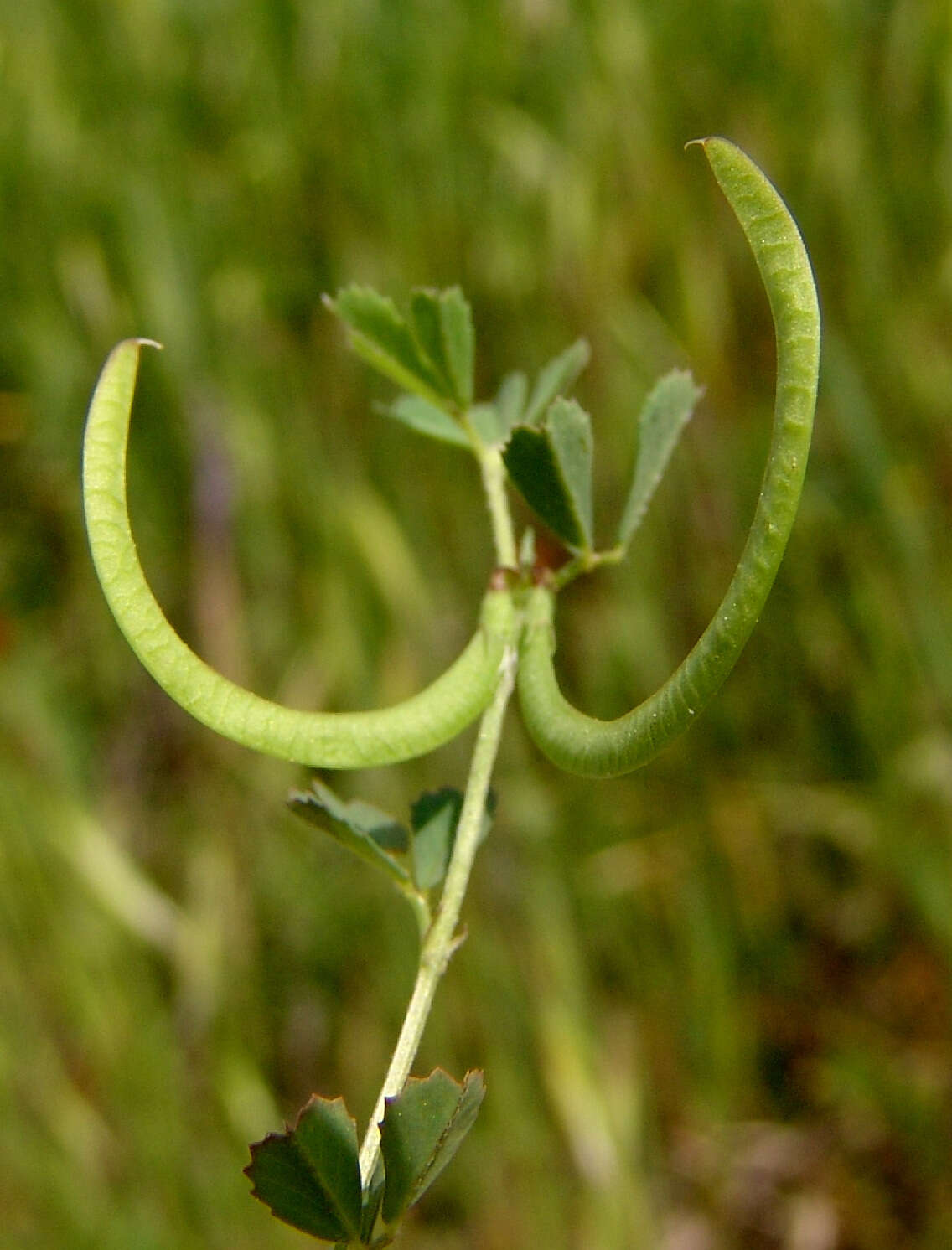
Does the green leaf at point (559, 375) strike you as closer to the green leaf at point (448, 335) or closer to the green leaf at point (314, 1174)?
the green leaf at point (448, 335)

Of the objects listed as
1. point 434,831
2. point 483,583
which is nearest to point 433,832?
point 434,831

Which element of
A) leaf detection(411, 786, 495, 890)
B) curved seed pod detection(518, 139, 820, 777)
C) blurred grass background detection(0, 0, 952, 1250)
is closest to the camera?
curved seed pod detection(518, 139, 820, 777)

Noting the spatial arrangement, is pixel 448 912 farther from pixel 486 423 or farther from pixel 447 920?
pixel 486 423

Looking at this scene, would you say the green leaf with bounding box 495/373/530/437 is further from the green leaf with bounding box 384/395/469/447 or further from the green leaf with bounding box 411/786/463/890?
the green leaf with bounding box 411/786/463/890

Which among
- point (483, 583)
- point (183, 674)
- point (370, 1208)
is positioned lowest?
point (370, 1208)

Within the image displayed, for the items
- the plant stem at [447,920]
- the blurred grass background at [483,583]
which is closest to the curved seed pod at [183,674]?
the plant stem at [447,920]

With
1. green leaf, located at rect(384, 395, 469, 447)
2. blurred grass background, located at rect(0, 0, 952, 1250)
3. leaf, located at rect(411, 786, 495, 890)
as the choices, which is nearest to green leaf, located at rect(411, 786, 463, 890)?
leaf, located at rect(411, 786, 495, 890)

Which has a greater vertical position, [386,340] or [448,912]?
[386,340]
